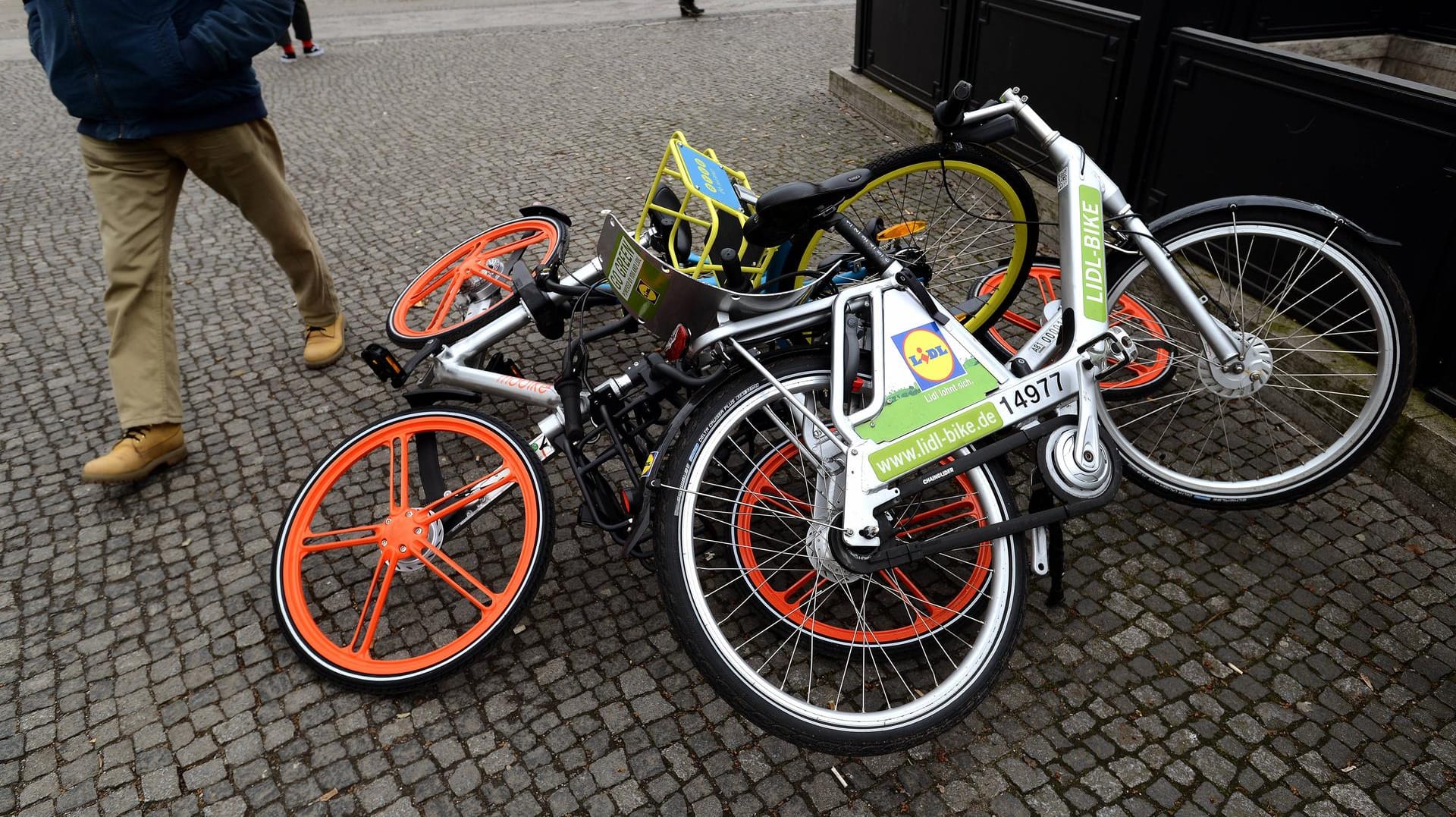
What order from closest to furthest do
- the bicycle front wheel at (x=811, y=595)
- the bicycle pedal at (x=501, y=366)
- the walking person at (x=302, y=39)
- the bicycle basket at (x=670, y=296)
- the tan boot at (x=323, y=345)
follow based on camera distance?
1. the bicycle front wheel at (x=811, y=595)
2. the bicycle basket at (x=670, y=296)
3. the bicycle pedal at (x=501, y=366)
4. the tan boot at (x=323, y=345)
5. the walking person at (x=302, y=39)

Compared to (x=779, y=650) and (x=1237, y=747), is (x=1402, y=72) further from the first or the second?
(x=779, y=650)

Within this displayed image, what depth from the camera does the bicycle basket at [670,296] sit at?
8.85 ft

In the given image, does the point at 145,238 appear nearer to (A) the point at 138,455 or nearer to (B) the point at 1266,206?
(A) the point at 138,455

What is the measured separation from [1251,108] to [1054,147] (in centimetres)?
163

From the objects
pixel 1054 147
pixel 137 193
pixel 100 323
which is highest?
pixel 1054 147

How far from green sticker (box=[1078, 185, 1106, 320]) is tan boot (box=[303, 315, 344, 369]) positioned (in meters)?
3.36

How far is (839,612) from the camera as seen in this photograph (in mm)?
2977

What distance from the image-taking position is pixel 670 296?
2.74 metres

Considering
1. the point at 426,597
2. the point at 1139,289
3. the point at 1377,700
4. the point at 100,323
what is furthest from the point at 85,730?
the point at 1139,289

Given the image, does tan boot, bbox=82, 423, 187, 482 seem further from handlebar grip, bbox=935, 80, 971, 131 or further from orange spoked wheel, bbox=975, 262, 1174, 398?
orange spoked wheel, bbox=975, 262, 1174, 398

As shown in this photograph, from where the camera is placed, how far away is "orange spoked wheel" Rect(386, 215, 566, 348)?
4051 millimetres

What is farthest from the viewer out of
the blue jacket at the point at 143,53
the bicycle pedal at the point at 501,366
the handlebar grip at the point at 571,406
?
the bicycle pedal at the point at 501,366

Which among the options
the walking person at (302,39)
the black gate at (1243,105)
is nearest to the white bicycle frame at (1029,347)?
the black gate at (1243,105)

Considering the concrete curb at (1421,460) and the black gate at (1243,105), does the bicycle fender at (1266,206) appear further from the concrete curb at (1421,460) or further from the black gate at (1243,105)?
the concrete curb at (1421,460)
